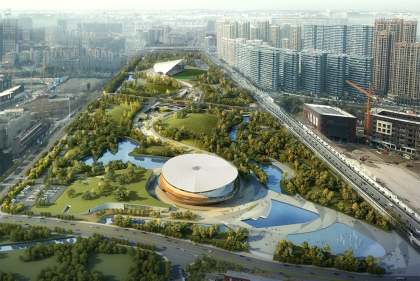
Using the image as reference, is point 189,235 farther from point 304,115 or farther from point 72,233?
point 304,115

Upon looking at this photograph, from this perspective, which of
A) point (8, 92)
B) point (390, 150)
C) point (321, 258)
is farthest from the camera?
point (8, 92)

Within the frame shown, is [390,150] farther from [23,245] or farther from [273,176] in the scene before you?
[23,245]

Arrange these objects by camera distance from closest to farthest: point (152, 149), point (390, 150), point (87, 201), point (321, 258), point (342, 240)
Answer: point (321, 258) < point (342, 240) < point (87, 201) < point (390, 150) < point (152, 149)

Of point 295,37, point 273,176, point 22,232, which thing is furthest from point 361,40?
point 22,232

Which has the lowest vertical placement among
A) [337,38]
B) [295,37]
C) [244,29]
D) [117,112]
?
[117,112]

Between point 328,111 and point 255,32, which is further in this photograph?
point 255,32

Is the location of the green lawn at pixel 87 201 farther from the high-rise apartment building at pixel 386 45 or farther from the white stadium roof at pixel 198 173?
the high-rise apartment building at pixel 386 45

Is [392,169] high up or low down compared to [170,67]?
down
